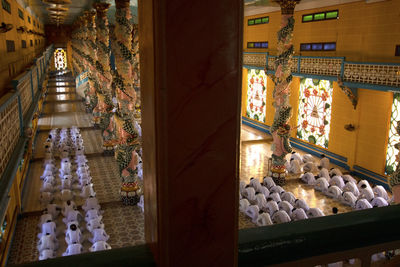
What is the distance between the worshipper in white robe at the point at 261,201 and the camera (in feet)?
29.4

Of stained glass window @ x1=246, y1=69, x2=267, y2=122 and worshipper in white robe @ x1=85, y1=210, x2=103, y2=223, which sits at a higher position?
stained glass window @ x1=246, y1=69, x2=267, y2=122

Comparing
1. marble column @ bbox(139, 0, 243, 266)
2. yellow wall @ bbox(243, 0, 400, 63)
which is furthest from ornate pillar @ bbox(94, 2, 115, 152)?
marble column @ bbox(139, 0, 243, 266)

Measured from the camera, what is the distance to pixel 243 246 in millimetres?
1129

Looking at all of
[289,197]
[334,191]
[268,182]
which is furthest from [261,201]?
[334,191]

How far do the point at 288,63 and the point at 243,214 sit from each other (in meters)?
4.91

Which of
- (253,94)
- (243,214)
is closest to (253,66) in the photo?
(253,94)

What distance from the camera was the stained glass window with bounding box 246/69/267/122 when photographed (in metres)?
18.3

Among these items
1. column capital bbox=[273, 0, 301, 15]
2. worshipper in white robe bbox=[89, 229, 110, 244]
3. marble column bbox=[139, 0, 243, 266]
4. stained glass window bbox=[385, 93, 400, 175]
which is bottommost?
worshipper in white robe bbox=[89, 229, 110, 244]

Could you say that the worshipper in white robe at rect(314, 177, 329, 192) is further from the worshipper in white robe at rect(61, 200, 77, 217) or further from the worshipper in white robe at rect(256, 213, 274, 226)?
the worshipper in white robe at rect(61, 200, 77, 217)

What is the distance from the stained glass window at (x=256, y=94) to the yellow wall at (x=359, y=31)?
3535 mm

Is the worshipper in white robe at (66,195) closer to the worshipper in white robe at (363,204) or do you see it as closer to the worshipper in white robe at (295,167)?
the worshipper in white robe at (295,167)

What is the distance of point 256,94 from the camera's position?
1897cm

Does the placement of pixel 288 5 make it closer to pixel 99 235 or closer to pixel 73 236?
pixel 99 235

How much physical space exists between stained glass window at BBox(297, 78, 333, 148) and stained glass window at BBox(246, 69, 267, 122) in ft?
10.7
